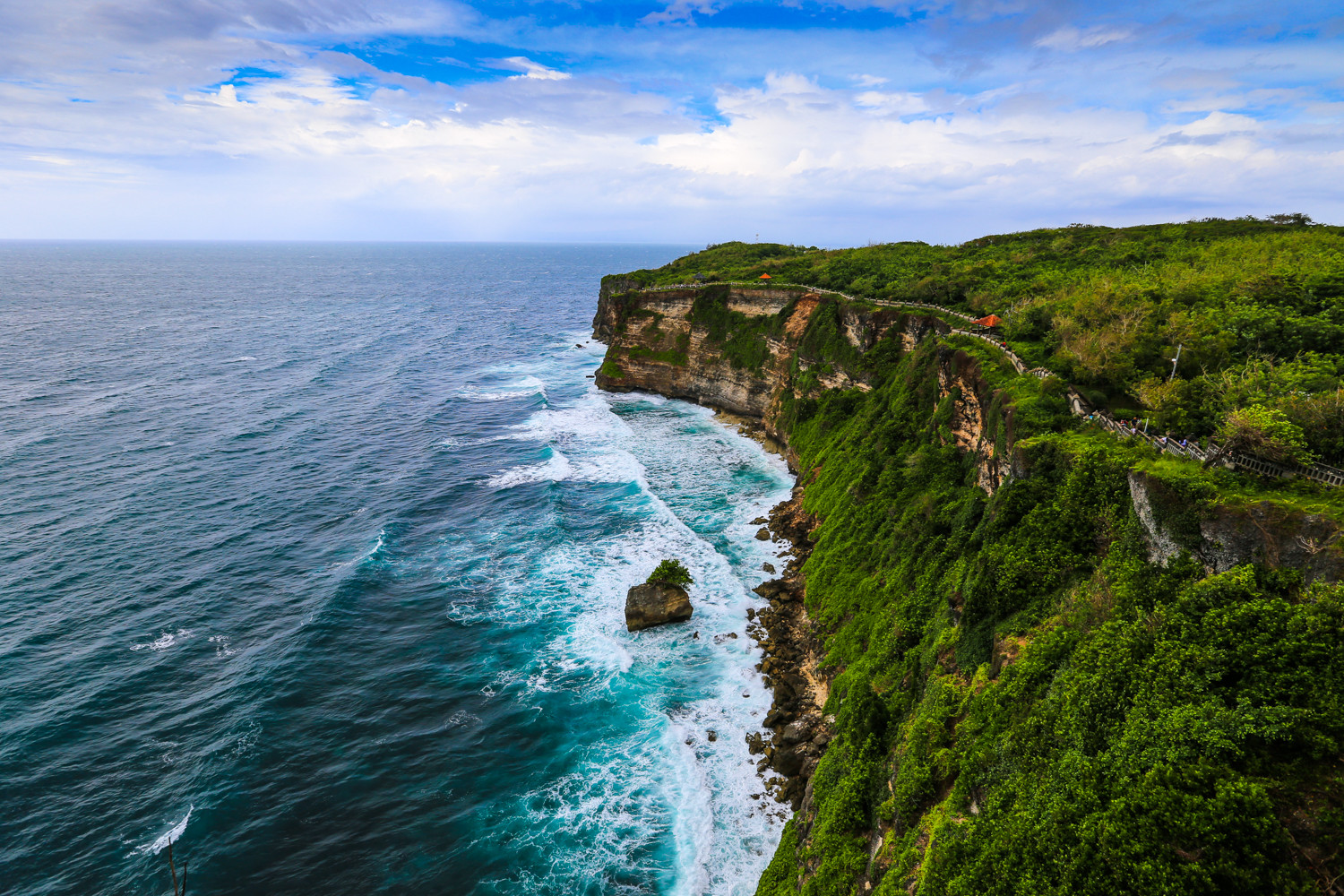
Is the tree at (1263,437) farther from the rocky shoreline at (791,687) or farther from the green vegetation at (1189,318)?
the rocky shoreline at (791,687)

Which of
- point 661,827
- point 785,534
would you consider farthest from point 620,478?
point 661,827

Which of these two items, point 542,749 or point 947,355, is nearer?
point 542,749

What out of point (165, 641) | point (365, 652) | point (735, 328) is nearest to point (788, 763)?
point (365, 652)

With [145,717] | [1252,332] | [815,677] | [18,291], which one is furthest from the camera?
[18,291]

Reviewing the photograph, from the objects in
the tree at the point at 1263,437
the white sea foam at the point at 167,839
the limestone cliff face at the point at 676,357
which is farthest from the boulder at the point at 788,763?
the limestone cliff face at the point at 676,357

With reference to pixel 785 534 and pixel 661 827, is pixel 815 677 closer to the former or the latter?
pixel 661 827

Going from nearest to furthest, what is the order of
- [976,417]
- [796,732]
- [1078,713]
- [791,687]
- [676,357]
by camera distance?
1. [1078,713]
2. [796,732]
3. [791,687]
4. [976,417]
5. [676,357]

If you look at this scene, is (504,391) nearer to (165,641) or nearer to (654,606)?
(165,641)
